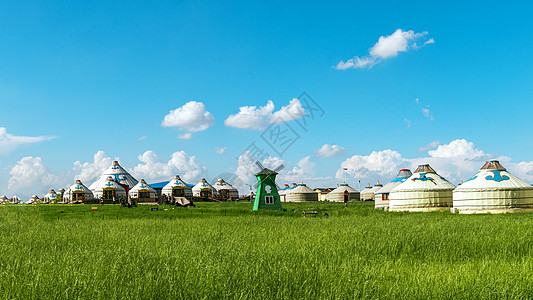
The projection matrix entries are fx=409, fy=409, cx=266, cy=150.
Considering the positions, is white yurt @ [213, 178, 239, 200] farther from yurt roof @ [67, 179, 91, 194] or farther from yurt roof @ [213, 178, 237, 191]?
Result: yurt roof @ [67, 179, 91, 194]

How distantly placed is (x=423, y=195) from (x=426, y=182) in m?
1.42

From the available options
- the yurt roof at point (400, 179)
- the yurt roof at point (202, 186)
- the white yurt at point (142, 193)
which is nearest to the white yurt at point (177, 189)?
the yurt roof at point (202, 186)

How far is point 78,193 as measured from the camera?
6969cm

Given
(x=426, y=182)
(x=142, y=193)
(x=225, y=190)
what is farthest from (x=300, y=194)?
(x=426, y=182)

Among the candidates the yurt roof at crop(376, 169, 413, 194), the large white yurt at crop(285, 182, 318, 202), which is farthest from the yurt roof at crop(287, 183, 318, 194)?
the yurt roof at crop(376, 169, 413, 194)

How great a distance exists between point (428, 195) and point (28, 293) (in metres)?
34.9

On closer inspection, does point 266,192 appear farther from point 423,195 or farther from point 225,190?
point 225,190

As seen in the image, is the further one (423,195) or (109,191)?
(109,191)

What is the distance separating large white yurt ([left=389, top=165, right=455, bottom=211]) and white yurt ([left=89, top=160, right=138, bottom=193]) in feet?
181

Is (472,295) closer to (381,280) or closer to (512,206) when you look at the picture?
(381,280)

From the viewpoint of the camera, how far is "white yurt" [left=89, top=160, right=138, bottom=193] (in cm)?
7712

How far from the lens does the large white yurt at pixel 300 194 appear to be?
284ft

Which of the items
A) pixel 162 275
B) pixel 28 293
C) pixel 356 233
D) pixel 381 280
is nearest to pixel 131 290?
pixel 162 275

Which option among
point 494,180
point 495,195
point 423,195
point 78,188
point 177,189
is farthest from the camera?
point 177,189
